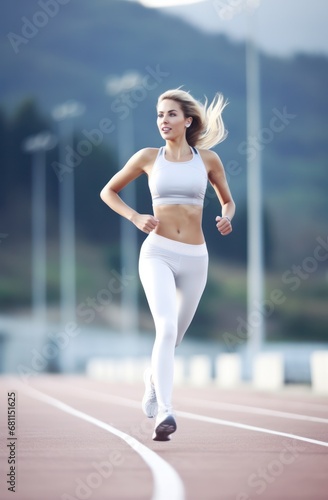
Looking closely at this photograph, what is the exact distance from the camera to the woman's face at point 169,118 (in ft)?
42.7

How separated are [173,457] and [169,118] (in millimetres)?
2885

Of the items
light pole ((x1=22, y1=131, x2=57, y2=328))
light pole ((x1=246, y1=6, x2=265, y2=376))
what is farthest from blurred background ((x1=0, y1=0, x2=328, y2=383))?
light pole ((x1=246, y1=6, x2=265, y2=376))

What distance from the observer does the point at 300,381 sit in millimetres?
33031

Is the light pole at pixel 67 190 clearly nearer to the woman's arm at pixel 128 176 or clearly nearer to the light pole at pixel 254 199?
the light pole at pixel 254 199

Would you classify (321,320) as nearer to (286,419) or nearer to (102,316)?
(102,316)

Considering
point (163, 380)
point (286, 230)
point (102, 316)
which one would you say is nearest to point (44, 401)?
point (163, 380)

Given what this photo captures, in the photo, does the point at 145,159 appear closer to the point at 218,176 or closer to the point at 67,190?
the point at 218,176

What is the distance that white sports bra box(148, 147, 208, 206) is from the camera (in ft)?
42.1

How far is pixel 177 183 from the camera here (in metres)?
12.8

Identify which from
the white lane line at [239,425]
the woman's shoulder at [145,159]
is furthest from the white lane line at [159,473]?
the woman's shoulder at [145,159]

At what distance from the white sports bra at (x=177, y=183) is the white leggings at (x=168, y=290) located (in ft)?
1.04

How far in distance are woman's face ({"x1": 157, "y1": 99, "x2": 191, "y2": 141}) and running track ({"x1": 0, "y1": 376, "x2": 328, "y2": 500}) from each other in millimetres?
2445

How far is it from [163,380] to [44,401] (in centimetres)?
1297

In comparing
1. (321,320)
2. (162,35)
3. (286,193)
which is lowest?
(321,320)
